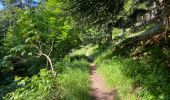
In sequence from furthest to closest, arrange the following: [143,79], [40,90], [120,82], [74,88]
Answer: [120,82]
[74,88]
[143,79]
[40,90]

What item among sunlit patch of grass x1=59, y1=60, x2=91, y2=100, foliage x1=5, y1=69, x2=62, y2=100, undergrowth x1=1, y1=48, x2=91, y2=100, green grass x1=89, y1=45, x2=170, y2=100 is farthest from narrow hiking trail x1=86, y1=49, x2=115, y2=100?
foliage x1=5, y1=69, x2=62, y2=100

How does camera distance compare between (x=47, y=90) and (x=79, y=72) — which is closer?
(x=47, y=90)

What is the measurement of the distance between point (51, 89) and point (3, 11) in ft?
137

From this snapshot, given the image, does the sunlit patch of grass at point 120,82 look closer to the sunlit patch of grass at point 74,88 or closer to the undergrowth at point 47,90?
the sunlit patch of grass at point 74,88

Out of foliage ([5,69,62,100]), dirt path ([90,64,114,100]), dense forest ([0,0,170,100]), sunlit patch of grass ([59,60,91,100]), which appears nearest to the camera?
foliage ([5,69,62,100])

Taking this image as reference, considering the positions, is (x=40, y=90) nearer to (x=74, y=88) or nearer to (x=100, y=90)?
(x=74, y=88)

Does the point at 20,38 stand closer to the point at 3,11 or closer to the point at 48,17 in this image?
the point at 48,17

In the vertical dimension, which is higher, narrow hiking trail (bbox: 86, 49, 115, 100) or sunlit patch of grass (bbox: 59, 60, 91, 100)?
sunlit patch of grass (bbox: 59, 60, 91, 100)

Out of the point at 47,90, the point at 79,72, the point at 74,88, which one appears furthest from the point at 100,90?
the point at 47,90

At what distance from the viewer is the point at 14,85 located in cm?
1945

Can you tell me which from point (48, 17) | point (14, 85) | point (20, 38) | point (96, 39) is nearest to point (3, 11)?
point (96, 39)

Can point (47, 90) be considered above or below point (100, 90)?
above

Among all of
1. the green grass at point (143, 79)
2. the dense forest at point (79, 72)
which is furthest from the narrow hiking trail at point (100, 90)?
the green grass at point (143, 79)

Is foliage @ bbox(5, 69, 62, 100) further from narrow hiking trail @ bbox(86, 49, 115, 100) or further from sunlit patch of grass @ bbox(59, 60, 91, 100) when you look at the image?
narrow hiking trail @ bbox(86, 49, 115, 100)
